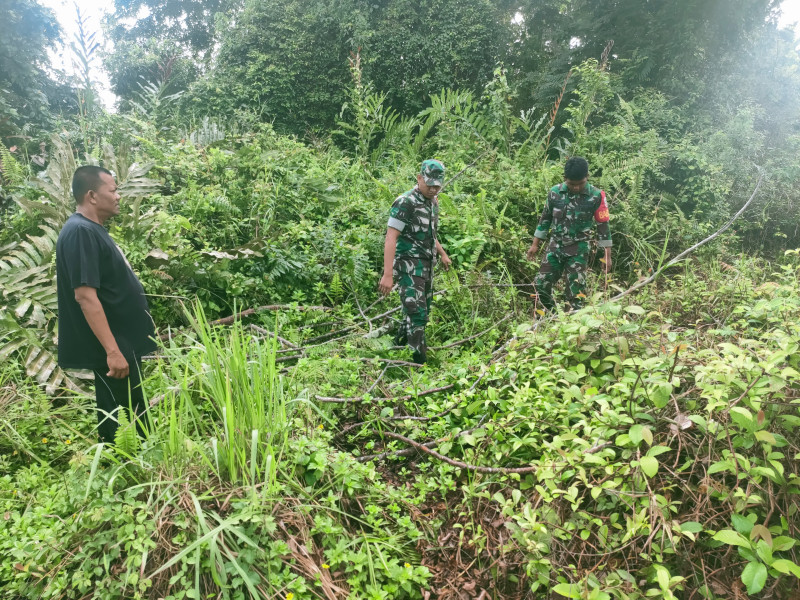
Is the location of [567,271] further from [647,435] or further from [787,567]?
[787,567]

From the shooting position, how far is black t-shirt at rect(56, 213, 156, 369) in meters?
2.66

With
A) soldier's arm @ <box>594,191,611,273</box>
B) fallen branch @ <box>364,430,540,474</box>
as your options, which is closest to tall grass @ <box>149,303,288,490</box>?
fallen branch @ <box>364,430,540,474</box>

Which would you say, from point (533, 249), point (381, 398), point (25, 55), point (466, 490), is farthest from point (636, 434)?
point (25, 55)

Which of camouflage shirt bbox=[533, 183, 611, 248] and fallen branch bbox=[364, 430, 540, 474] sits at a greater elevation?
camouflage shirt bbox=[533, 183, 611, 248]

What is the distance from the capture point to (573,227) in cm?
485

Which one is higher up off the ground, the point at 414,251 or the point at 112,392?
the point at 414,251

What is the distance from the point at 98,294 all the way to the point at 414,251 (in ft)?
8.01

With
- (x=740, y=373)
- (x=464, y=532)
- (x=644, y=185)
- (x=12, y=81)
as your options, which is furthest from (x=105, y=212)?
(x=12, y=81)

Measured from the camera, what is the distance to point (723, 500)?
1986 mm

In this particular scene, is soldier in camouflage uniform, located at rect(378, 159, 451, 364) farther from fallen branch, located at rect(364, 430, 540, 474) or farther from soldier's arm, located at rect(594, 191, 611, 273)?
soldier's arm, located at rect(594, 191, 611, 273)

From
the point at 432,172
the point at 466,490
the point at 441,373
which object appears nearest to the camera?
the point at 466,490

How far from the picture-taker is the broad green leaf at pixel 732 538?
1724 mm

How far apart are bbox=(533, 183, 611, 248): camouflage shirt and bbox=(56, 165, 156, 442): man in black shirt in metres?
3.79

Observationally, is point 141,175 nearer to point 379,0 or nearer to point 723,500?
point 723,500
